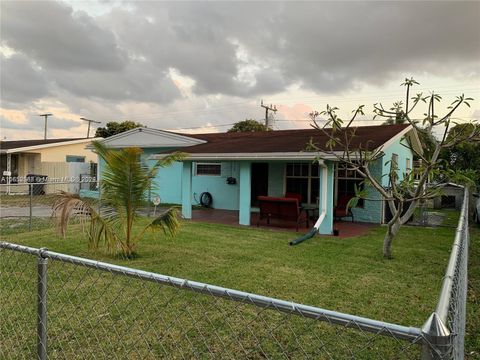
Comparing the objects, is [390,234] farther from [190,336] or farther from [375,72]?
[375,72]

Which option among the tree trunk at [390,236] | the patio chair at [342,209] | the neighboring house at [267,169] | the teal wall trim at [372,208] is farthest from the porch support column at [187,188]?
the tree trunk at [390,236]

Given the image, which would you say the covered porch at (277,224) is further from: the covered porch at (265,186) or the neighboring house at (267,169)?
the neighboring house at (267,169)

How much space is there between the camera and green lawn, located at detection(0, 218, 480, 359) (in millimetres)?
4320

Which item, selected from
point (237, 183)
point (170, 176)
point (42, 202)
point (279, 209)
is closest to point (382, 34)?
point (279, 209)

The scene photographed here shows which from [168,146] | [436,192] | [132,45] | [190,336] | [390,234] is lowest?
[190,336]

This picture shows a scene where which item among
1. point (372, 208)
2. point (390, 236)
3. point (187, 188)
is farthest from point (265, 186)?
point (390, 236)

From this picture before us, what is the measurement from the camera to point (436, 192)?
23.6 feet

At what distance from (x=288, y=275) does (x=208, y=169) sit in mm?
12056

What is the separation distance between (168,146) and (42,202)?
7385 mm

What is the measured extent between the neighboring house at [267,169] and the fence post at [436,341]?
7.84m

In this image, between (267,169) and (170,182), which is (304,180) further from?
(170,182)

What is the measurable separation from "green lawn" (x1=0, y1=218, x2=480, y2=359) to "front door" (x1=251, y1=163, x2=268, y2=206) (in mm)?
5261

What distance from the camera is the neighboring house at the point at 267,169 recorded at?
11773 millimetres

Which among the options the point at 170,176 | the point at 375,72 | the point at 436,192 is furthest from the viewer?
the point at 170,176
